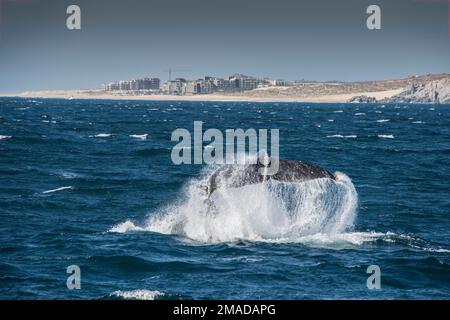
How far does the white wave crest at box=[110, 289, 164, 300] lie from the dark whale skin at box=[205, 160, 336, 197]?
3628 mm

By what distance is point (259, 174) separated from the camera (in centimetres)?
1708

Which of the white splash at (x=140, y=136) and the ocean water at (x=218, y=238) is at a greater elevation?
the white splash at (x=140, y=136)

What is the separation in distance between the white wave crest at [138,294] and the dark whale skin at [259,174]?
3.63m

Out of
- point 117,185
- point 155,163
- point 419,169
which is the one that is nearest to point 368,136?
point 419,169

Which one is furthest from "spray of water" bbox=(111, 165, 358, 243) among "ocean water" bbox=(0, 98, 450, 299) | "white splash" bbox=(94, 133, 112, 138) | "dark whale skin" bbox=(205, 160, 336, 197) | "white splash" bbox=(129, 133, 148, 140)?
"white splash" bbox=(94, 133, 112, 138)

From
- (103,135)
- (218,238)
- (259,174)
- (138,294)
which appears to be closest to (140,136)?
(103,135)

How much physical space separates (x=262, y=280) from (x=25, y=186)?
17.8 meters

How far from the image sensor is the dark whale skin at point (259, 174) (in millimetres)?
16438

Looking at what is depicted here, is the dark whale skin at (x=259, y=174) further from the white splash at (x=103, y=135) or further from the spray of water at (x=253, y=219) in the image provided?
the white splash at (x=103, y=135)

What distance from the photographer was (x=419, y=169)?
41.4 metres

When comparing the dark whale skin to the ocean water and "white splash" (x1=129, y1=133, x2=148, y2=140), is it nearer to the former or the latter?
the ocean water

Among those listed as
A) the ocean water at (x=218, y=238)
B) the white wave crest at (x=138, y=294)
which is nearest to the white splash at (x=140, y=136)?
the ocean water at (x=218, y=238)

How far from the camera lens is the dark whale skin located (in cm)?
1644
